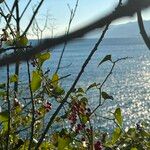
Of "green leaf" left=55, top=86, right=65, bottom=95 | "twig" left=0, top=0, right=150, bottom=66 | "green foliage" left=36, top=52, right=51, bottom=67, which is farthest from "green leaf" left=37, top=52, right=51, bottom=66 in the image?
"twig" left=0, top=0, right=150, bottom=66

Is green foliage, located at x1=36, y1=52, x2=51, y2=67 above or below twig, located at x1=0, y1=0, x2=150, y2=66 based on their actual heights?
below

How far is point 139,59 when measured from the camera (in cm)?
10731

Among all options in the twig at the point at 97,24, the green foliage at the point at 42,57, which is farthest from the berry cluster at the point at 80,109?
the twig at the point at 97,24

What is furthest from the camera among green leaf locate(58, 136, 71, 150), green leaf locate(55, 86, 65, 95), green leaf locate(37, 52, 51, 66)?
green leaf locate(55, 86, 65, 95)

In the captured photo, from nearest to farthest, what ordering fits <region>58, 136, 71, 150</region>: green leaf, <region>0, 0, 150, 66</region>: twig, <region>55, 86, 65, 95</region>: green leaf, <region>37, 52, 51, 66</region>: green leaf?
1. <region>0, 0, 150, 66</region>: twig
2. <region>58, 136, 71, 150</region>: green leaf
3. <region>37, 52, 51, 66</region>: green leaf
4. <region>55, 86, 65, 95</region>: green leaf

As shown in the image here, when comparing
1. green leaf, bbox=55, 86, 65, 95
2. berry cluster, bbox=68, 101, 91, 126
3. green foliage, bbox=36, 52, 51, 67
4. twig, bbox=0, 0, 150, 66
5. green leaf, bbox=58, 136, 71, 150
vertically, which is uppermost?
twig, bbox=0, 0, 150, 66

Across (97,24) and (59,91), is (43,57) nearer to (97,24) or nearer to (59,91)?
(59,91)

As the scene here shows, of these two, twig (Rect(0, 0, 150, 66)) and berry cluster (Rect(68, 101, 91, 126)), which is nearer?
twig (Rect(0, 0, 150, 66))

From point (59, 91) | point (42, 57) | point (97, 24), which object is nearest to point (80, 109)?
point (59, 91)

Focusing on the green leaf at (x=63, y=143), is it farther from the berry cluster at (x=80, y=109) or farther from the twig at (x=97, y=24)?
the twig at (x=97, y=24)

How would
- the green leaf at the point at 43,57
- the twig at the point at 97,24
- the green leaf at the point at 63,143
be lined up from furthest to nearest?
the green leaf at the point at 43,57
the green leaf at the point at 63,143
the twig at the point at 97,24

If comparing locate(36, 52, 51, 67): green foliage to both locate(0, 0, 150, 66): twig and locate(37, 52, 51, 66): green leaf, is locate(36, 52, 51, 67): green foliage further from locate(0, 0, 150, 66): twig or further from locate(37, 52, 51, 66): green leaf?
locate(0, 0, 150, 66): twig

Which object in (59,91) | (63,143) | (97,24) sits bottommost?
(63,143)

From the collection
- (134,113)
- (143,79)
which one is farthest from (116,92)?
(143,79)
